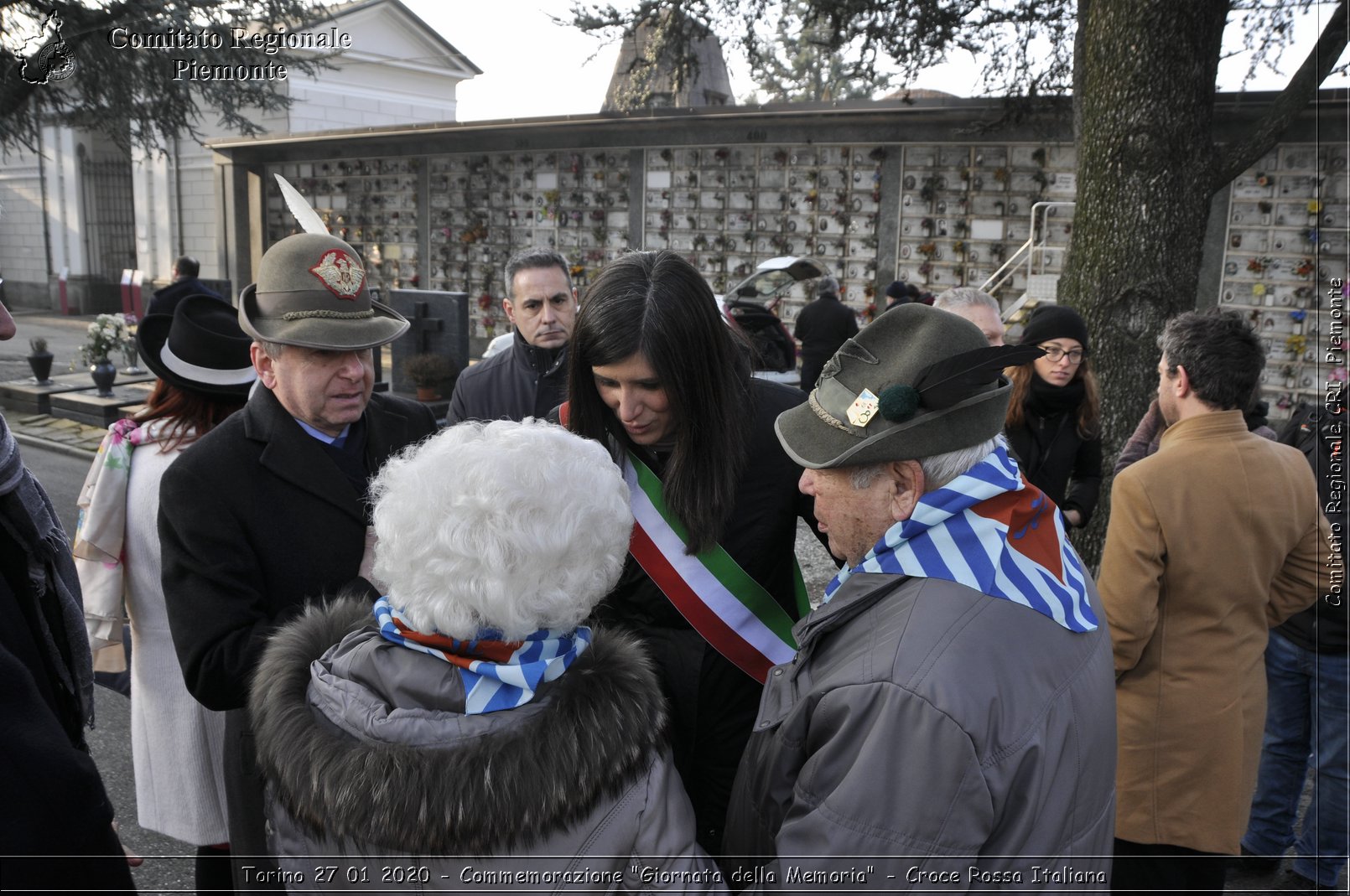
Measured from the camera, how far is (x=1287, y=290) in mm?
10055

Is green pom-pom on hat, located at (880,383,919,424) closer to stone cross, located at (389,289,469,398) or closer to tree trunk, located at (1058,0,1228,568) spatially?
tree trunk, located at (1058,0,1228,568)

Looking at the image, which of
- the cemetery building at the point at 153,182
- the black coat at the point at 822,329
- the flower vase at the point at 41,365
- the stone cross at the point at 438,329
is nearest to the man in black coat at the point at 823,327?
A: the black coat at the point at 822,329

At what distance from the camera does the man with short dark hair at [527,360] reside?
3.81 m

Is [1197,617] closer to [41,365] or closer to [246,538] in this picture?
[246,538]

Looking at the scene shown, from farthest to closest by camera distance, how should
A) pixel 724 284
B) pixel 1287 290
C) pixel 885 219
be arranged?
pixel 724 284, pixel 885 219, pixel 1287 290

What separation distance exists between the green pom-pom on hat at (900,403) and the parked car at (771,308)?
857 centimetres

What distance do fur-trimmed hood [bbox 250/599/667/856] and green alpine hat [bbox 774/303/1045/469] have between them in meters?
0.51

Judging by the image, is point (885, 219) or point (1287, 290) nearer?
point (1287, 290)

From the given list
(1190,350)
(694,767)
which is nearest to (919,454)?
(694,767)

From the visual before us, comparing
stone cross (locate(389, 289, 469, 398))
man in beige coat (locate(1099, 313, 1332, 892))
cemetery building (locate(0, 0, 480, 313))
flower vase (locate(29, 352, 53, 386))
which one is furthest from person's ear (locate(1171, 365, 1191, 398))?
cemetery building (locate(0, 0, 480, 313))

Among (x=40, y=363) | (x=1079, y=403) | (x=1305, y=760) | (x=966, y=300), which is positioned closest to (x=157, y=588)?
(x=966, y=300)

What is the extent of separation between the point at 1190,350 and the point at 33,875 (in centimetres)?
276

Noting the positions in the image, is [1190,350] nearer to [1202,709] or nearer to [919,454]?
[1202,709]

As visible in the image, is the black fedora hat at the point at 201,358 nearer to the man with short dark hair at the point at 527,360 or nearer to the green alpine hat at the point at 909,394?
the man with short dark hair at the point at 527,360
